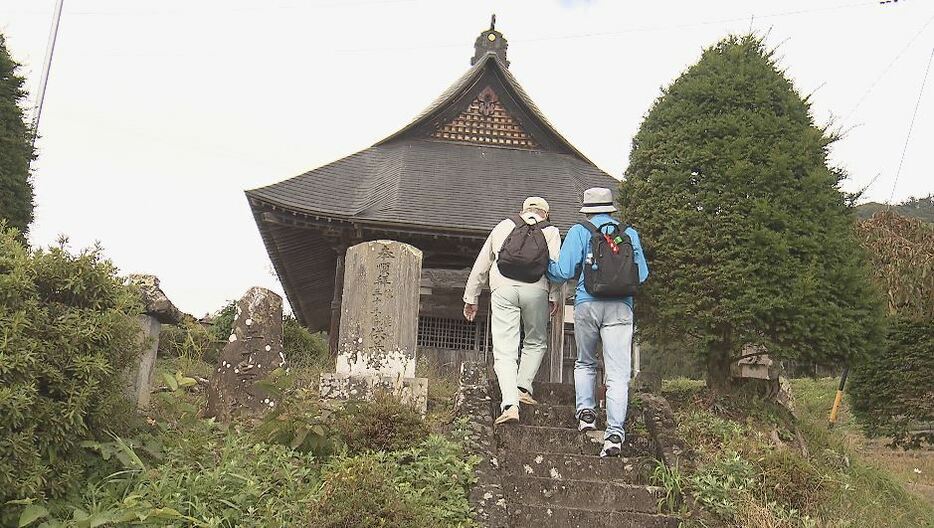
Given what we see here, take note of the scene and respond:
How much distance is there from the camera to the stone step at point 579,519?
16.3 ft

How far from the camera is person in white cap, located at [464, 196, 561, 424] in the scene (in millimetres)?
6164

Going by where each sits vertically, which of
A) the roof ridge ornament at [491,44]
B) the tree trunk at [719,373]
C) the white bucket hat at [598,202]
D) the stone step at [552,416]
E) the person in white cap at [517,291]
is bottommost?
the stone step at [552,416]

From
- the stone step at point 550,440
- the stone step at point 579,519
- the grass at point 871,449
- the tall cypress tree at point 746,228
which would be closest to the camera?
the stone step at point 579,519

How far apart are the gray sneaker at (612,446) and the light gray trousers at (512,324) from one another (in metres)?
0.79

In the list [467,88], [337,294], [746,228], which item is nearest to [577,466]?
[746,228]

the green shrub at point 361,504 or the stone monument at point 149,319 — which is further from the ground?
the stone monument at point 149,319

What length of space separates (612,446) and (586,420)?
0.40 meters

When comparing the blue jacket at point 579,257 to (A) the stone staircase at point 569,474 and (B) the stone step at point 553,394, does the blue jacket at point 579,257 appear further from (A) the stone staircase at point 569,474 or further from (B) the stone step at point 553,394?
(B) the stone step at point 553,394

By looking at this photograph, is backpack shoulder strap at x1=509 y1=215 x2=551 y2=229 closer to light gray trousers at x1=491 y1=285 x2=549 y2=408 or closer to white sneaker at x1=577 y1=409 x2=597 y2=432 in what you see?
light gray trousers at x1=491 y1=285 x2=549 y2=408

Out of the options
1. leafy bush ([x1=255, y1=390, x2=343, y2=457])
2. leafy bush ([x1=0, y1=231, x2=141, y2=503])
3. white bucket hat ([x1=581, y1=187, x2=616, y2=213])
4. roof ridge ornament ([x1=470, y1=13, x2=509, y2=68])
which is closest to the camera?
leafy bush ([x1=0, y1=231, x2=141, y2=503])

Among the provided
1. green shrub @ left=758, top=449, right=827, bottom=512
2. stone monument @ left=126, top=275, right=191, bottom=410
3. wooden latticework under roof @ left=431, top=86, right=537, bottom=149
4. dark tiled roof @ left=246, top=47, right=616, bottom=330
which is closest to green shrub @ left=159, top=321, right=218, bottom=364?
dark tiled roof @ left=246, top=47, right=616, bottom=330

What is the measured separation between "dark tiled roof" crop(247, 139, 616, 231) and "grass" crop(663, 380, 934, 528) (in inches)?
225

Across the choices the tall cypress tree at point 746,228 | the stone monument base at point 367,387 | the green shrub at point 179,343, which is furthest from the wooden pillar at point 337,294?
the tall cypress tree at point 746,228

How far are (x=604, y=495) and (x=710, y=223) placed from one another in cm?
272
